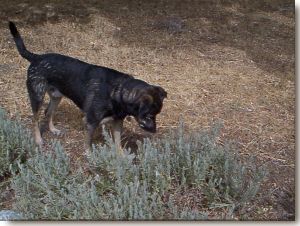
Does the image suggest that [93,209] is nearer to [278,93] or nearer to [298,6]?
[298,6]

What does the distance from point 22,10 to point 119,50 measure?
5.05 ft

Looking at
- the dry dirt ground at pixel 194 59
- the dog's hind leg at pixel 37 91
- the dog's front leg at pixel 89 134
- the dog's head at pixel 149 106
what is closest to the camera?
the dog's head at pixel 149 106

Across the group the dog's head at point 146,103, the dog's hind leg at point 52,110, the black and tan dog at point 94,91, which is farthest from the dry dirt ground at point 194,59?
the dog's head at point 146,103

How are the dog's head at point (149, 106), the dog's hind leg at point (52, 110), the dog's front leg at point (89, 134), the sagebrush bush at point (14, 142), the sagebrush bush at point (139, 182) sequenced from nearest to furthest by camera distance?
the sagebrush bush at point (139, 182), the dog's head at point (149, 106), the sagebrush bush at point (14, 142), the dog's front leg at point (89, 134), the dog's hind leg at point (52, 110)

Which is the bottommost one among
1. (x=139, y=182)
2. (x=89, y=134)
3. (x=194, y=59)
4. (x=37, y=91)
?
(x=139, y=182)

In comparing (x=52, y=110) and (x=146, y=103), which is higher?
(x=146, y=103)

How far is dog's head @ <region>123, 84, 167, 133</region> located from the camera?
137 inches

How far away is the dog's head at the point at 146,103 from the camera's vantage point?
348 centimetres

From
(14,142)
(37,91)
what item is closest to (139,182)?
(14,142)

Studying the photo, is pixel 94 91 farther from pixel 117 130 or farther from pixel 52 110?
pixel 52 110

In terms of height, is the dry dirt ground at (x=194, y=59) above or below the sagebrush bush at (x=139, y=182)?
above

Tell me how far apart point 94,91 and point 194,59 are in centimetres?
189

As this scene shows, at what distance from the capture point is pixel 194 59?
544 centimetres

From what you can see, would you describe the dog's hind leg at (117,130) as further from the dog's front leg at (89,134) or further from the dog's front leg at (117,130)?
the dog's front leg at (89,134)
